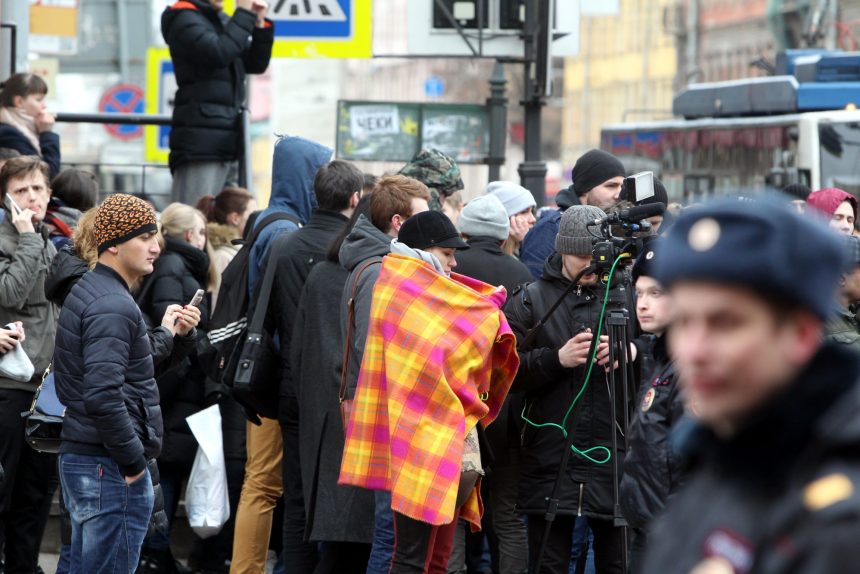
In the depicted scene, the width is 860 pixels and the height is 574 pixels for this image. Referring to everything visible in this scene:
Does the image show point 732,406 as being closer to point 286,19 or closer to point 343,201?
point 343,201

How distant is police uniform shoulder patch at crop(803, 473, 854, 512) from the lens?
1.85 meters

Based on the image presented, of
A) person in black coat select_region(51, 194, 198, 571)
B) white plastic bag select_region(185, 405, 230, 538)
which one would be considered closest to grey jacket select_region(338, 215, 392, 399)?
person in black coat select_region(51, 194, 198, 571)

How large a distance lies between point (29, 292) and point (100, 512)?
1.59m

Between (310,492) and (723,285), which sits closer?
(723,285)

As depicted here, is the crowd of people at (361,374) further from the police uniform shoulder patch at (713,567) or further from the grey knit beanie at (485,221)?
the police uniform shoulder patch at (713,567)

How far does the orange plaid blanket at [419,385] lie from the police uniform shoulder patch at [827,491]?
154 inches

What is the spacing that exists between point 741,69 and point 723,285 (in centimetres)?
6119

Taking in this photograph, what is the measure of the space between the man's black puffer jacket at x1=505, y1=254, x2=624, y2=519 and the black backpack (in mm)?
1235

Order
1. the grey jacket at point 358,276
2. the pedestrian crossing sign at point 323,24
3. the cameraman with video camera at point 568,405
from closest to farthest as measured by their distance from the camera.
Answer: the grey jacket at point 358,276 < the cameraman with video camera at point 568,405 < the pedestrian crossing sign at point 323,24

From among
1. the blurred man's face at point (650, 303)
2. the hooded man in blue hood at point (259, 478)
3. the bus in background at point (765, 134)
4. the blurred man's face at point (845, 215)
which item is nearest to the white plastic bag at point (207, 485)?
the hooded man in blue hood at point (259, 478)

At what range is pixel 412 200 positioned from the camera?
6.41 m

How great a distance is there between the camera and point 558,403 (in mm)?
6410

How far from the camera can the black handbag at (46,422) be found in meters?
6.05

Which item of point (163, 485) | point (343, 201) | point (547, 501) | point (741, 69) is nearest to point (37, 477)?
point (163, 485)
